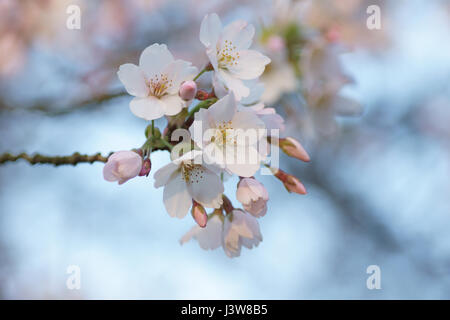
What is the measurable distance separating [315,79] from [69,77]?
1.37 meters

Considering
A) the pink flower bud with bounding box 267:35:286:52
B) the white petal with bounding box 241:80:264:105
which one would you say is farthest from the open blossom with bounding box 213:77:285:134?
the pink flower bud with bounding box 267:35:286:52

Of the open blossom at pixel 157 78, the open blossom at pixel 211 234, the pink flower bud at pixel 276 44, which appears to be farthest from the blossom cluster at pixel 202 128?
the pink flower bud at pixel 276 44

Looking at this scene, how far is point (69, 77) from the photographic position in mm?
2305

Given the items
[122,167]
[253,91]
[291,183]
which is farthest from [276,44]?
[122,167]

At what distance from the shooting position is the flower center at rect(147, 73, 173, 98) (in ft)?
2.54

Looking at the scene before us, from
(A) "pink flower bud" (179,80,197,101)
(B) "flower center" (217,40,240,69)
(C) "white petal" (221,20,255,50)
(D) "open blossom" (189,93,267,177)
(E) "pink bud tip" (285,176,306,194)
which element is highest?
(C) "white petal" (221,20,255,50)

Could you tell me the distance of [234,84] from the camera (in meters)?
0.79

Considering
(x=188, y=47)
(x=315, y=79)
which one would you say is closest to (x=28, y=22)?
(x=188, y=47)

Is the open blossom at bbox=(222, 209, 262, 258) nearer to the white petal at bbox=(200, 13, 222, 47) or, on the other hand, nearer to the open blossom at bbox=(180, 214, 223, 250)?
the open blossom at bbox=(180, 214, 223, 250)

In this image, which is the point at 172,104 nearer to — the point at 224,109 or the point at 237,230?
the point at 224,109

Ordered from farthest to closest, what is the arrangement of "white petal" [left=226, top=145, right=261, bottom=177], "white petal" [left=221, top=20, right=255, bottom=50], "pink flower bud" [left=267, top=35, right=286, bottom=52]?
"pink flower bud" [left=267, top=35, right=286, bottom=52]
"white petal" [left=221, top=20, right=255, bottom=50]
"white petal" [left=226, top=145, right=261, bottom=177]

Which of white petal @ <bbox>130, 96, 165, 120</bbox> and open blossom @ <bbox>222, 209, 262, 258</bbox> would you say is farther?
open blossom @ <bbox>222, 209, 262, 258</bbox>

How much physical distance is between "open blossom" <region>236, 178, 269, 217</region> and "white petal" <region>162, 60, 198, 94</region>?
0.19 m

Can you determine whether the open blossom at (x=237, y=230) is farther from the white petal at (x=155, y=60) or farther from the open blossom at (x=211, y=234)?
the white petal at (x=155, y=60)
